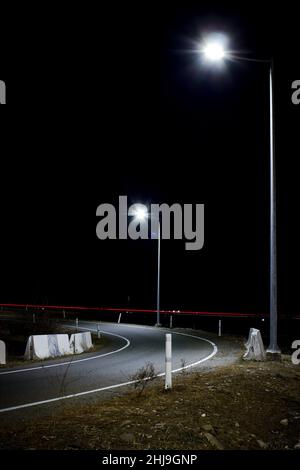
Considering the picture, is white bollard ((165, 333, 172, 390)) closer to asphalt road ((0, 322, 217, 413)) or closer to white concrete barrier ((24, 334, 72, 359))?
asphalt road ((0, 322, 217, 413))

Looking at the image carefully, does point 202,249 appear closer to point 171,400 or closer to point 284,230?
point 284,230

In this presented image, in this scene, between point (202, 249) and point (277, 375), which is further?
point (202, 249)

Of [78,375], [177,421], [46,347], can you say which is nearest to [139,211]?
[46,347]

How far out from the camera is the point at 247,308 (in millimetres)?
60969

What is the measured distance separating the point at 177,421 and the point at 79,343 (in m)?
12.7

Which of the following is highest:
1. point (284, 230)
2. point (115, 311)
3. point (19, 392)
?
point (284, 230)

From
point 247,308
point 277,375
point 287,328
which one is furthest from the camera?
point 247,308

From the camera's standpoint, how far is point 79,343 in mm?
18781

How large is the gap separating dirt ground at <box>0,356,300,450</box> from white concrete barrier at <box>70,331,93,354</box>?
9122 mm

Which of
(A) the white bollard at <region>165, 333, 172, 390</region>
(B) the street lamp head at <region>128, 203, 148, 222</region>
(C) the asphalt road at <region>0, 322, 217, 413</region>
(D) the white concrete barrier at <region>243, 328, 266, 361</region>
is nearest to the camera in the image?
(A) the white bollard at <region>165, 333, 172, 390</region>

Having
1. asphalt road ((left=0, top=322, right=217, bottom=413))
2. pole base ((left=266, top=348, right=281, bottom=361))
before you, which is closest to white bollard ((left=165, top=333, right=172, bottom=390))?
asphalt road ((left=0, top=322, right=217, bottom=413))

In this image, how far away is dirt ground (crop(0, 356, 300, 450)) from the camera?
232 inches
